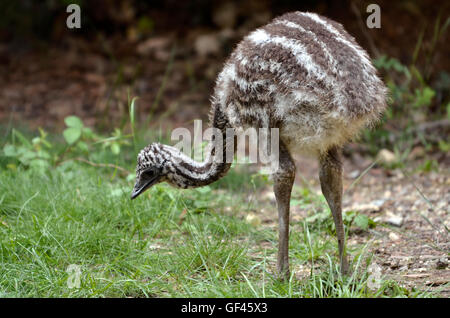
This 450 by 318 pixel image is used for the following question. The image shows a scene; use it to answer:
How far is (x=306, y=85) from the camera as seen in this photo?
10.8ft

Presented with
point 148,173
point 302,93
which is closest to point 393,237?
point 302,93

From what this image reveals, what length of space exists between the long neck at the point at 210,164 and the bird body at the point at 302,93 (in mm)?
120

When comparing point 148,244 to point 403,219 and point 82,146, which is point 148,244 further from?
point 403,219

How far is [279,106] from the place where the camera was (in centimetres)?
342

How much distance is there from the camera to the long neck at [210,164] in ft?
13.0

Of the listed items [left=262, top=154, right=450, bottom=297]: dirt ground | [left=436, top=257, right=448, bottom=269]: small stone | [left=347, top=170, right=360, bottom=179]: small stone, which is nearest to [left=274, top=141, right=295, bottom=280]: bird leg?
[left=262, top=154, right=450, bottom=297]: dirt ground

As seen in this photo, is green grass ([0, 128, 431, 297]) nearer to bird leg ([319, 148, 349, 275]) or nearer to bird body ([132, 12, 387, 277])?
bird leg ([319, 148, 349, 275])

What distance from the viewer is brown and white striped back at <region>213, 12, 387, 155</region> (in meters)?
3.29

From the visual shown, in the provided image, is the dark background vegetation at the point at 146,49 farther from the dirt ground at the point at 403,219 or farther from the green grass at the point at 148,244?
the green grass at the point at 148,244

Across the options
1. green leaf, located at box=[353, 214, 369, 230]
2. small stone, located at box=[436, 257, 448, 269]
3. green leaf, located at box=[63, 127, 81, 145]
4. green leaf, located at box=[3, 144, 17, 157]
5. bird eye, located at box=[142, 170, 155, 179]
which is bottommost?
small stone, located at box=[436, 257, 448, 269]

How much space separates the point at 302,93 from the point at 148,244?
5.29ft

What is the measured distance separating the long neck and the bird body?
12 cm
